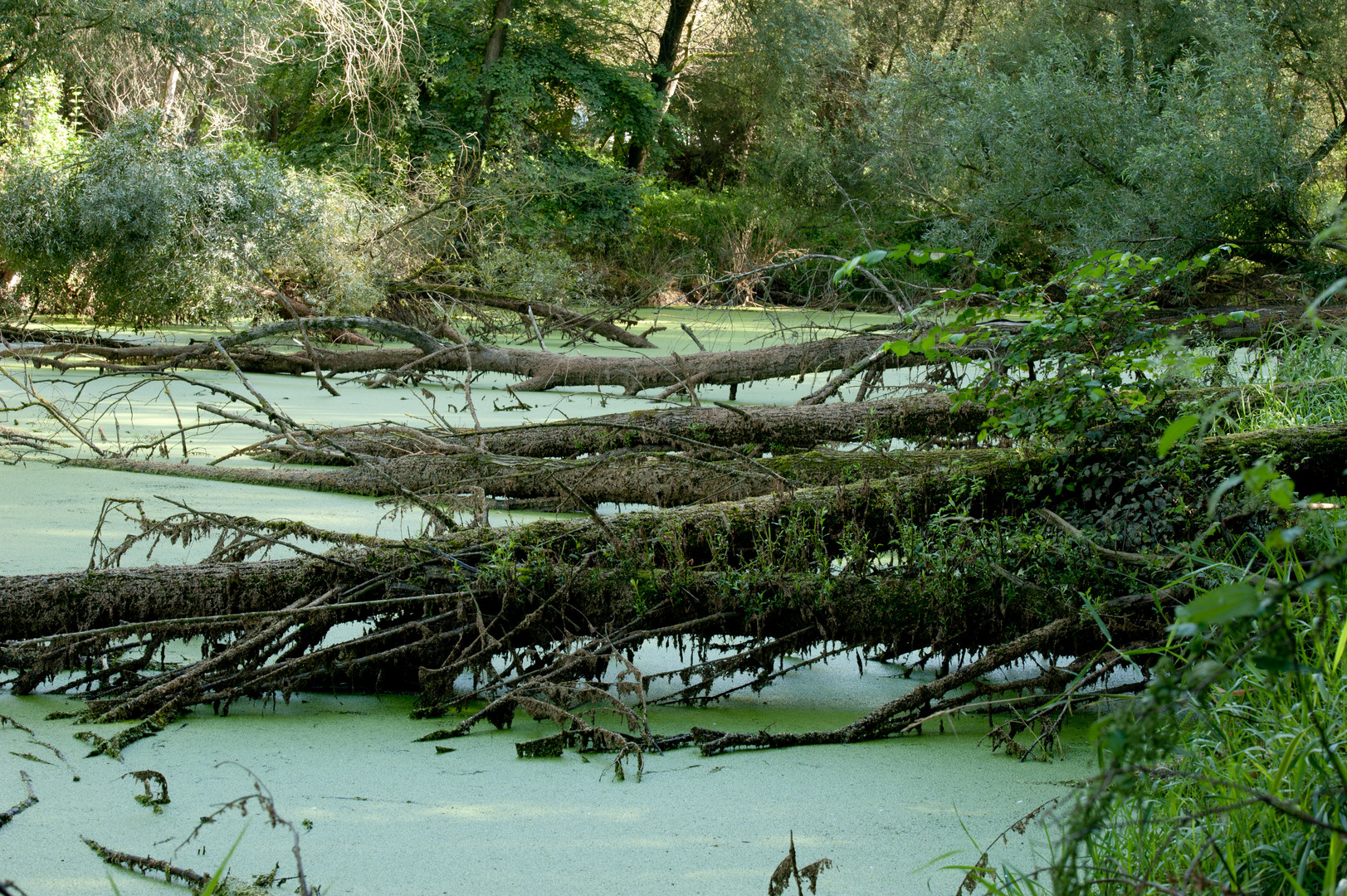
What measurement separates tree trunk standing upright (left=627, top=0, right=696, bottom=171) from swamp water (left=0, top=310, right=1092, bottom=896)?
585 inches

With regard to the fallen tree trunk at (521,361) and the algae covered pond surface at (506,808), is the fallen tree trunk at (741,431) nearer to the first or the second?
the fallen tree trunk at (521,361)

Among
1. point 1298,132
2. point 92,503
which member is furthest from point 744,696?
point 1298,132

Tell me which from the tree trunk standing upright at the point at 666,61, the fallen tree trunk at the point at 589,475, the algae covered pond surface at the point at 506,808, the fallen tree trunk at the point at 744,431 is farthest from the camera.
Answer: the tree trunk standing upright at the point at 666,61

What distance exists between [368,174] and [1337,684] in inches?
408

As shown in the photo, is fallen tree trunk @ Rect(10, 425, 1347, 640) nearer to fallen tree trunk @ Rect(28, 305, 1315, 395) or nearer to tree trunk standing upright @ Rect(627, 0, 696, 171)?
fallen tree trunk @ Rect(28, 305, 1315, 395)

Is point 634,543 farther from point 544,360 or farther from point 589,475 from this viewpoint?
point 544,360

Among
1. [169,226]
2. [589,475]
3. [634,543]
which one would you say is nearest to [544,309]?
[169,226]

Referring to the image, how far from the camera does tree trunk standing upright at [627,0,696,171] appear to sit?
641 inches

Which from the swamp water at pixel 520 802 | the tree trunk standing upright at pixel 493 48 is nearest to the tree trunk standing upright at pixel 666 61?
the tree trunk standing upright at pixel 493 48

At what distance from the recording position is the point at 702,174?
1919 cm

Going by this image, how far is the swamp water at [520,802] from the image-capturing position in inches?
62.2

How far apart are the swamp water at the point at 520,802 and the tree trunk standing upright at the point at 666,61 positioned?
14855mm

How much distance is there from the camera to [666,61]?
16.8 metres

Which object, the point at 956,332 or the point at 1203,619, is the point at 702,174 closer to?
the point at 956,332
